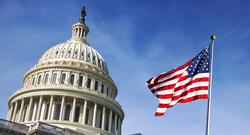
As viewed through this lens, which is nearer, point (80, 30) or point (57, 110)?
point (57, 110)

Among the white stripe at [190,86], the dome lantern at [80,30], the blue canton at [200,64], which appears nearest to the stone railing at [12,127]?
the white stripe at [190,86]

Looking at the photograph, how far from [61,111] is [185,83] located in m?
43.9

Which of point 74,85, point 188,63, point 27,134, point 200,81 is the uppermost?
point 74,85

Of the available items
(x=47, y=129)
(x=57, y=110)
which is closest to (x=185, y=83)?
(x=47, y=129)

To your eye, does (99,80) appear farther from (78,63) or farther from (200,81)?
(200,81)

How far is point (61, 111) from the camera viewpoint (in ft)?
196

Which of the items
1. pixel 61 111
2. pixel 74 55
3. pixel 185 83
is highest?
pixel 74 55

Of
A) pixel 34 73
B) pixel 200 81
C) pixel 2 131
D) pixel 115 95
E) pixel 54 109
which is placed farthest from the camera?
pixel 115 95

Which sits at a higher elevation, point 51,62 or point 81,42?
→ point 81,42

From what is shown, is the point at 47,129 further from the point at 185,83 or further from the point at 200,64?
the point at 200,64

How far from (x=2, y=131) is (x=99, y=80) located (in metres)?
36.6

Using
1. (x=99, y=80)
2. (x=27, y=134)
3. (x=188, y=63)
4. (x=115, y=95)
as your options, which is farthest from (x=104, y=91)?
(x=188, y=63)

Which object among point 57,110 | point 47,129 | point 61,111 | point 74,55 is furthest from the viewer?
point 74,55

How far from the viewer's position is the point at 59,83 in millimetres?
64750
